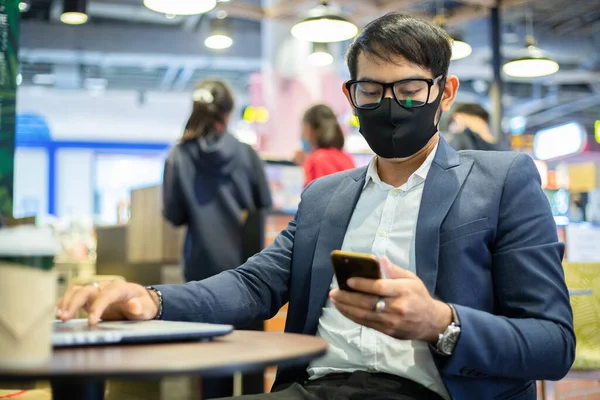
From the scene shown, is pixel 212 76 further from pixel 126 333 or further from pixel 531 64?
pixel 126 333

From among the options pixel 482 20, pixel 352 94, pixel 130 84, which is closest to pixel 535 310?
pixel 352 94

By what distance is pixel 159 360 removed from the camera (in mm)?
839

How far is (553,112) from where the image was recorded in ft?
55.1

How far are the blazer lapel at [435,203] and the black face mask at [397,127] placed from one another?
0.06 meters

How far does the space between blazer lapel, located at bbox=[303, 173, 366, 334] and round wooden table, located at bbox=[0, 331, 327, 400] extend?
472mm

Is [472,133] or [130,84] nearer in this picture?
[472,133]

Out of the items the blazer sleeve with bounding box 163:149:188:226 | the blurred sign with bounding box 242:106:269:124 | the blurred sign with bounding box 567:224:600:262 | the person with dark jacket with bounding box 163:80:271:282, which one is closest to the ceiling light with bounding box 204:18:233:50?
the blurred sign with bounding box 242:106:269:124

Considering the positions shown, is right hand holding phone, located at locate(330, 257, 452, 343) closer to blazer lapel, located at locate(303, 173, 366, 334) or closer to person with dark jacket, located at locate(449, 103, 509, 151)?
blazer lapel, located at locate(303, 173, 366, 334)

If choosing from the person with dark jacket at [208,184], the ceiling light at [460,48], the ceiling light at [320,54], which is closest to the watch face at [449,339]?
the person with dark jacket at [208,184]

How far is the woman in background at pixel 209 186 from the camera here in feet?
12.2

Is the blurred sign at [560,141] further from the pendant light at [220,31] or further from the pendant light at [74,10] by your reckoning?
the pendant light at [74,10]

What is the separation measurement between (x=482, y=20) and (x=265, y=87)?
376 centimetres

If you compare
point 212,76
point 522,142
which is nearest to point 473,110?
point 522,142

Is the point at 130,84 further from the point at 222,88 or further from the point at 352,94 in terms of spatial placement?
the point at 352,94
